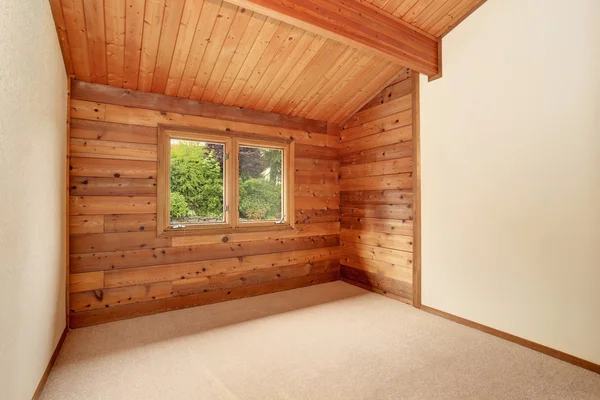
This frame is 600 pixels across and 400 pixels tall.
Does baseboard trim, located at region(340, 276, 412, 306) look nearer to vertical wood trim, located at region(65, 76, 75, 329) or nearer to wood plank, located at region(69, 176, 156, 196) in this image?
wood plank, located at region(69, 176, 156, 196)

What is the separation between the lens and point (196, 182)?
3381mm

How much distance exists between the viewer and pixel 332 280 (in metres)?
4.30

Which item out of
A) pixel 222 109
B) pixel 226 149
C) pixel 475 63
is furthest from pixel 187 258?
pixel 475 63

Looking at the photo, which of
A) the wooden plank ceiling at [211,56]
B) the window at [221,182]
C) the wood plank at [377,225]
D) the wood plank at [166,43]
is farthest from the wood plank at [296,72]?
the wood plank at [377,225]

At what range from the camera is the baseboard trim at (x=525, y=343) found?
2.11m

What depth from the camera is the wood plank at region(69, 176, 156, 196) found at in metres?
2.77

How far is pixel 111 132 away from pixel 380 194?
2.87m

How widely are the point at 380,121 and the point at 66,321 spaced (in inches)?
144

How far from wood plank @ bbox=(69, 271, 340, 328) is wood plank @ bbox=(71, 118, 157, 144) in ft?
5.13

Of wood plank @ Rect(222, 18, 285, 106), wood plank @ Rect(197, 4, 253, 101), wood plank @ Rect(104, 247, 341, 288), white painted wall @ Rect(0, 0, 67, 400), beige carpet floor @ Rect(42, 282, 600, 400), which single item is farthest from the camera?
wood plank @ Rect(104, 247, 341, 288)

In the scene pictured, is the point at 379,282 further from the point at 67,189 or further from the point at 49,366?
the point at 67,189

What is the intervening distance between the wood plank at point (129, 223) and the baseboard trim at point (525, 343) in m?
2.88

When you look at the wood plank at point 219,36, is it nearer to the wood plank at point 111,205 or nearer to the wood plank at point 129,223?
the wood plank at point 111,205

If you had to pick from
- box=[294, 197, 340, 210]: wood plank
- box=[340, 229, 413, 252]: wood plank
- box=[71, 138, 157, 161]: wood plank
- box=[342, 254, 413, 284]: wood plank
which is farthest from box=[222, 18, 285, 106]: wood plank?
box=[342, 254, 413, 284]: wood plank
